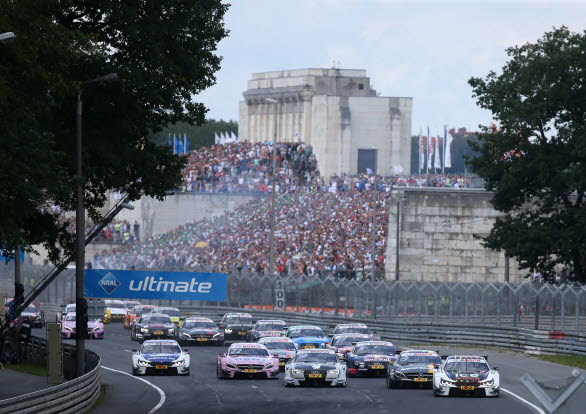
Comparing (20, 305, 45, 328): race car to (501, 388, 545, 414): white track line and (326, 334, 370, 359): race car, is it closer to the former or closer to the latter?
(326, 334, 370, 359): race car

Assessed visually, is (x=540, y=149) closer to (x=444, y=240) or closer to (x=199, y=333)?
(x=444, y=240)

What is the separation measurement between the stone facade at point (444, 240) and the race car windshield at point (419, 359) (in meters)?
36.7

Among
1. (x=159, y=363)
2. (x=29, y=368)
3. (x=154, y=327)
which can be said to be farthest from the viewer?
(x=154, y=327)

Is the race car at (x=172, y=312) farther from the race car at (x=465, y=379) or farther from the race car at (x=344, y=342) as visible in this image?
the race car at (x=465, y=379)

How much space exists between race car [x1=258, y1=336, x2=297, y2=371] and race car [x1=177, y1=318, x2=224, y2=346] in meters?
11.5

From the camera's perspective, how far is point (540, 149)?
62.3 metres

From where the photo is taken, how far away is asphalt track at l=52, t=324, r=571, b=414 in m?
29.9

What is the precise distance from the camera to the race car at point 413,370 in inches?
1412

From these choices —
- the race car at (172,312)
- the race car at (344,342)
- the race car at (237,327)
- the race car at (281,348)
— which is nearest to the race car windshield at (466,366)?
the race car at (281,348)

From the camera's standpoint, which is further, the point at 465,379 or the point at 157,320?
the point at 157,320

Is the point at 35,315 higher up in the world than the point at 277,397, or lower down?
lower down

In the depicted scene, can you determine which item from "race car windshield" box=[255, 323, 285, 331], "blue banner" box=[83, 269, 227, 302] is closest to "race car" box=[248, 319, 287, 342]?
"race car windshield" box=[255, 323, 285, 331]

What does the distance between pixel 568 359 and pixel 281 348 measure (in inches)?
451

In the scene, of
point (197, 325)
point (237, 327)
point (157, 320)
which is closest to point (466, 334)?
point (237, 327)
